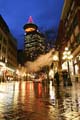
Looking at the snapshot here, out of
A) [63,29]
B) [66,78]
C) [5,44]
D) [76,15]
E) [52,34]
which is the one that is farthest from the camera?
[5,44]

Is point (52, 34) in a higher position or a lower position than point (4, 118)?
higher

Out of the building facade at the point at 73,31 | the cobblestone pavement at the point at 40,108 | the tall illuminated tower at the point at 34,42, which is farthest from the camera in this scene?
the tall illuminated tower at the point at 34,42

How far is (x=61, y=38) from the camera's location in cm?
6681

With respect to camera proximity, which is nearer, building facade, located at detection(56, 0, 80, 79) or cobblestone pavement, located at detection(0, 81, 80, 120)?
cobblestone pavement, located at detection(0, 81, 80, 120)

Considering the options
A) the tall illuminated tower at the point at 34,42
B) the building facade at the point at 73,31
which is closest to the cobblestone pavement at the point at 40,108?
the tall illuminated tower at the point at 34,42

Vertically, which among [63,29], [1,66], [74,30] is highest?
[63,29]

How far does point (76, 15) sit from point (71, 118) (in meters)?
39.7

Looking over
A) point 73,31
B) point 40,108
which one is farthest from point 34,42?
point 40,108

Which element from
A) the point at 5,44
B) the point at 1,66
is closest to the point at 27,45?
the point at 5,44

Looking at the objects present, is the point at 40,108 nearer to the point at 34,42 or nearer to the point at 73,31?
the point at 73,31

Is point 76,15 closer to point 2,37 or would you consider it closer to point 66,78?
point 66,78

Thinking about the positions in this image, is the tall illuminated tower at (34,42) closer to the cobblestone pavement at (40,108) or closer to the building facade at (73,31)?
the building facade at (73,31)

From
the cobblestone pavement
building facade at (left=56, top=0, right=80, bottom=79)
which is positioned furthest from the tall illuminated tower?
the cobblestone pavement

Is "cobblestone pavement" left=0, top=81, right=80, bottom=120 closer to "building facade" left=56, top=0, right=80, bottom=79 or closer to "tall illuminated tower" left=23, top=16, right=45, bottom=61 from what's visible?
"tall illuminated tower" left=23, top=16, right=45, bottom=61
